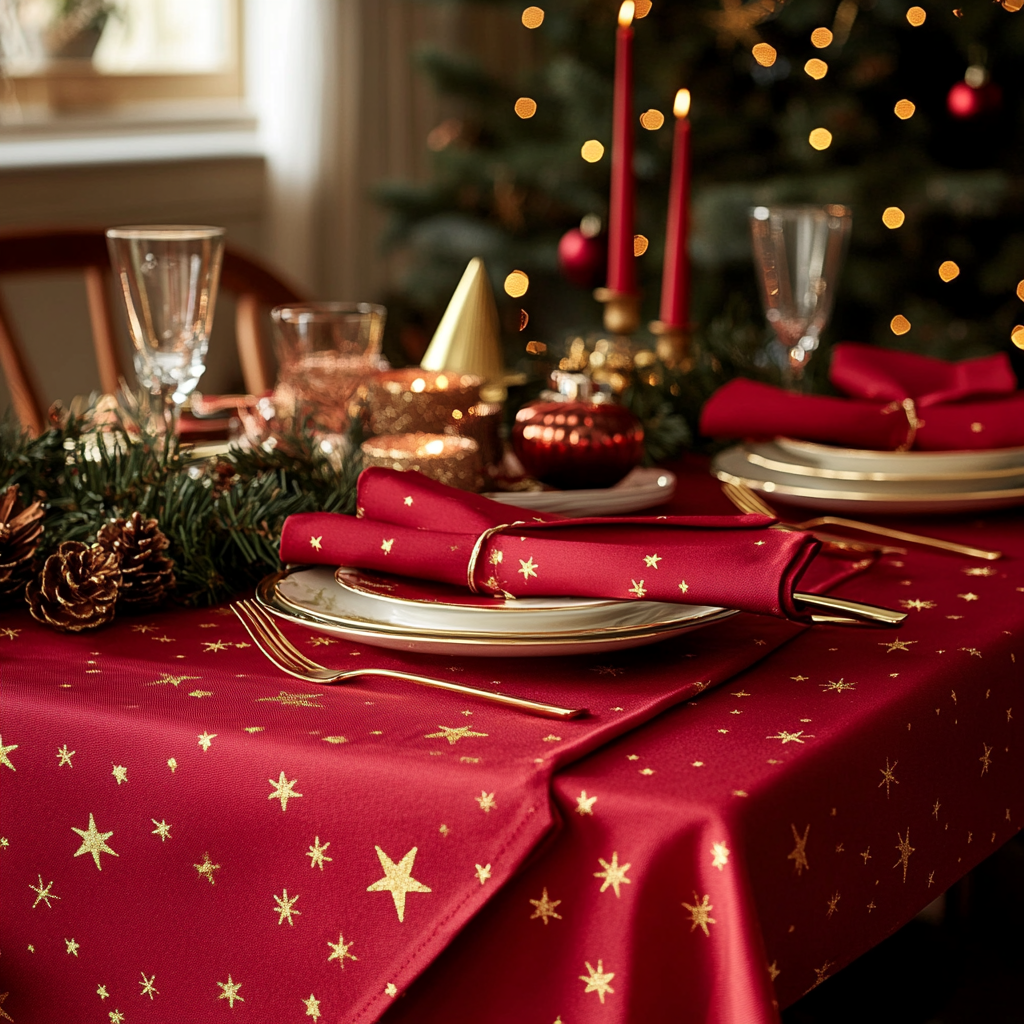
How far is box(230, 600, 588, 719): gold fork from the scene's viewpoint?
60cm

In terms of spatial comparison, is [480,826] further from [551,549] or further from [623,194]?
[623,194]

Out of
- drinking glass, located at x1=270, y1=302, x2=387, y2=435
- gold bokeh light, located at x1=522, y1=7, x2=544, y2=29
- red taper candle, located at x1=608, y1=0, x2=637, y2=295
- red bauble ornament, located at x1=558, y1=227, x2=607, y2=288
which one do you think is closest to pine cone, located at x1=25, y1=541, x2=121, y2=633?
drinking glass, located at x1=270, y1=302, x2=387, y2=435

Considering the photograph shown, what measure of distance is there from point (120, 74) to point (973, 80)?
71.4 inches

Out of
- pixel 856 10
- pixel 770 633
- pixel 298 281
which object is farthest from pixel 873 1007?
pixel 298 281

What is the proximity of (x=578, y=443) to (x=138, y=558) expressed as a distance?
0.32 metres

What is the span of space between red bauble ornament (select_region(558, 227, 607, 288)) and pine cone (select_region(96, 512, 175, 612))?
206 centimetres

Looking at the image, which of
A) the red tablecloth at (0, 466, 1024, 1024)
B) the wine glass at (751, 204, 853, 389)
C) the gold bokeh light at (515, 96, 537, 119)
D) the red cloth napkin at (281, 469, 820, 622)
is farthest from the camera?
the gold bokeh light at (515, 96, 537, 119)

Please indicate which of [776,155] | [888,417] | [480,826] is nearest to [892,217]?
[776,155]

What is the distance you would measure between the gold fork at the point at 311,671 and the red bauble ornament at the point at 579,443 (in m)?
0.26

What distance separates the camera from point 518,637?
65 cm

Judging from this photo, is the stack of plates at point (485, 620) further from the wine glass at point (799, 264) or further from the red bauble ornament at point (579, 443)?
the wine glass at point (799, 264)

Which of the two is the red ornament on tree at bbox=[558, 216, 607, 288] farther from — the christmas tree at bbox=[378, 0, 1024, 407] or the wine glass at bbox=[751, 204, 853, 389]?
the wine glass at bbox=[751, 204, 853, 389]

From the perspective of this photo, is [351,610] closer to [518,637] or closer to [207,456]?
[518,637]

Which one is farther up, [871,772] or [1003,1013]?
[871,772]
